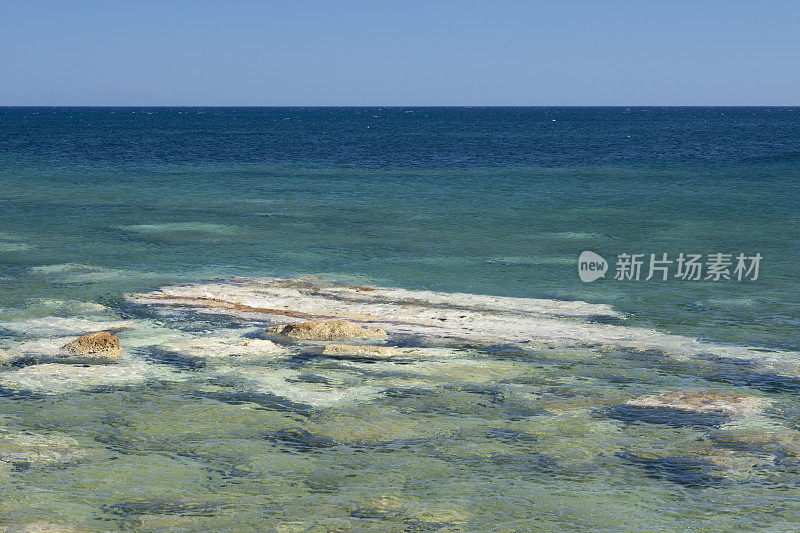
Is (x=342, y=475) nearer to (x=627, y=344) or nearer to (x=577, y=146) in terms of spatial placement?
(x=627, y=344)

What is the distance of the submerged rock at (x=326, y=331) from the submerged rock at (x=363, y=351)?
68cm

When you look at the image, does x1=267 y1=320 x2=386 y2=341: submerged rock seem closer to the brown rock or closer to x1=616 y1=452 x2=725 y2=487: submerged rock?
the brown rock

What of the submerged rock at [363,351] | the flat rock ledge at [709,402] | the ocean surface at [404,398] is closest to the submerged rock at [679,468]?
the ocean surface at [404,398]

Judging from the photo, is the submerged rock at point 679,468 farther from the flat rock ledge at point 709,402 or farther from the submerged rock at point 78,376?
the submerged rock at point 78,376

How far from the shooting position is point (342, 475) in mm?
10117

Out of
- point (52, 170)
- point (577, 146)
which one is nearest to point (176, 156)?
point (52, 170)

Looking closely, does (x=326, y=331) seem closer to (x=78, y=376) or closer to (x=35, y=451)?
(x=78, y=376)

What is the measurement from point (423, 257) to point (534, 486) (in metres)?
16.7

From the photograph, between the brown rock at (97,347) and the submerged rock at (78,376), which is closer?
the submerged rock at (78,376)

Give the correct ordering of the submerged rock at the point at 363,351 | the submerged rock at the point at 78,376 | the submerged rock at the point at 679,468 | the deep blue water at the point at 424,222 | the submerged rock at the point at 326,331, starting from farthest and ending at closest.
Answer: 1. the deep blue water at the point at 424,222
2. the submerged rock at the point at 326,331
3. the submerged rock at the point at 363,351
4. the submerged rock at the point at 78,376
5. the submerged rock at the point at 679,468

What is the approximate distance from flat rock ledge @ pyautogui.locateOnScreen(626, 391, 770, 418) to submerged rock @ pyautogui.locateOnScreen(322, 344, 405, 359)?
396cm

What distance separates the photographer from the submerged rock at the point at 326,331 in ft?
52.1

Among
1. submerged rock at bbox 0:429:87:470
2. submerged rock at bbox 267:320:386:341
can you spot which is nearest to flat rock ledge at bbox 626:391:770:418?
submerged rock at bbox 267:320:386:341

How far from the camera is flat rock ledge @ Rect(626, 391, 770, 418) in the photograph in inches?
478
